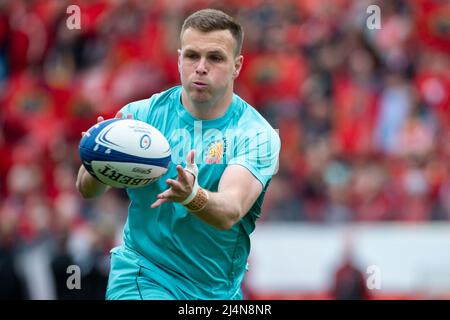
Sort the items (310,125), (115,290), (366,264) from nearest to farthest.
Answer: (115,290)
(366,264)
(310,125)

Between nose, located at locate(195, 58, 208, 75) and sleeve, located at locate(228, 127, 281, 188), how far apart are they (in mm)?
562

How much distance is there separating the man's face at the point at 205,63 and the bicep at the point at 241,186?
22.2 inches

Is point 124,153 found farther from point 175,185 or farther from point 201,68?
point 201,68

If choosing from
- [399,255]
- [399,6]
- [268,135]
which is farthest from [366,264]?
[268,135]

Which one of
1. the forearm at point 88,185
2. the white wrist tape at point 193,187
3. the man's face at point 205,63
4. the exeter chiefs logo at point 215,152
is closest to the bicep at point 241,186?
the exeter chiefs logo at point 215,152

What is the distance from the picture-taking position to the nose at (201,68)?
758cm

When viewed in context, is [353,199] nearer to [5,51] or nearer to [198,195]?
[5,51]

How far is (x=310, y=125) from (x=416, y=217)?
2.41 m

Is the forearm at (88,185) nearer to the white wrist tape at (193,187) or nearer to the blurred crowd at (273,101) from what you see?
the white wrist tape at (193,187)

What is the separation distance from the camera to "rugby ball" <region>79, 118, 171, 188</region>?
23.5 ft

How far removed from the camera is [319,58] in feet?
56.8

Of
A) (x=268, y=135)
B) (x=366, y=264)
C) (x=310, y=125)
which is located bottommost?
(x=366, y=264)

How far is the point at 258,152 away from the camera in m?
7.75

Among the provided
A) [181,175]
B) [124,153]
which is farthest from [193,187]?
[124,153]
